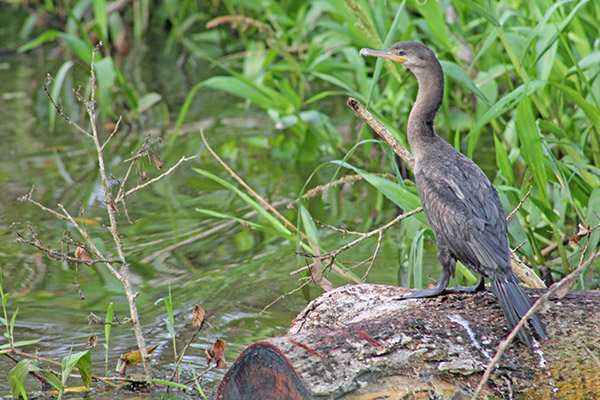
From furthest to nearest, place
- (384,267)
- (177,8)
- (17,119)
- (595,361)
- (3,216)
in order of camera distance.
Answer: (177,8) < (17,119) < (3,216) < (384,267) < (595,361)

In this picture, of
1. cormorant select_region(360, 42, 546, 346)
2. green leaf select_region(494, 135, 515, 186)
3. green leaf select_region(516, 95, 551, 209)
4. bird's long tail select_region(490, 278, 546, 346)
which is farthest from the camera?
green leaf select_region(494, 135, 515, 186)

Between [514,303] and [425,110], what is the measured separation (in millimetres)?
981

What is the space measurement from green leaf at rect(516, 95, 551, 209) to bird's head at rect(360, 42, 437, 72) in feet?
1.35

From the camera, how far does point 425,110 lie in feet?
9.79

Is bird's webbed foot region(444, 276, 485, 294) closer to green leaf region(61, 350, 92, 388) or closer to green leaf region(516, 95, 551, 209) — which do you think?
green leaf region(516, 95, 551, 209)

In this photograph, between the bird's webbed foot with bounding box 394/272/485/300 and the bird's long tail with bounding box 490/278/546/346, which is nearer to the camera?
the bird's long tail with bounding box 490/278/546/346

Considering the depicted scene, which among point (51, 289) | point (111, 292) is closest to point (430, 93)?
point (111, 292)

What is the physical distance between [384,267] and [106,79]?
287 centimetres

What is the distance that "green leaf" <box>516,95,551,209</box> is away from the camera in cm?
292

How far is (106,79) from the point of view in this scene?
571 centimetres

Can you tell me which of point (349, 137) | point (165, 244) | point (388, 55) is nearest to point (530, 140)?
point (388, 55)

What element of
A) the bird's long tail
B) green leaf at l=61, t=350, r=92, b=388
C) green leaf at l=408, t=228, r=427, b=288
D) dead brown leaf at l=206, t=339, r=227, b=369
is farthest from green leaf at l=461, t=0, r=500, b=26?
green leaf at l=61, t=350, r=92, b=388

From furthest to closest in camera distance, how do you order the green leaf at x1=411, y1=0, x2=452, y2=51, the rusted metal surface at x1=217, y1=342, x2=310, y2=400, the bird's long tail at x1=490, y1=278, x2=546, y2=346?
the green leaf at x1=411, y1=0, x2=452, y2=51, the bird's long tail at x1=490, y1=278, x2=546, y2=346, the rusted metal surface at x1=217, y1=342, x2=310, y2=400

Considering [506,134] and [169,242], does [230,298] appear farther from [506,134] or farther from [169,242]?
[506,134]
